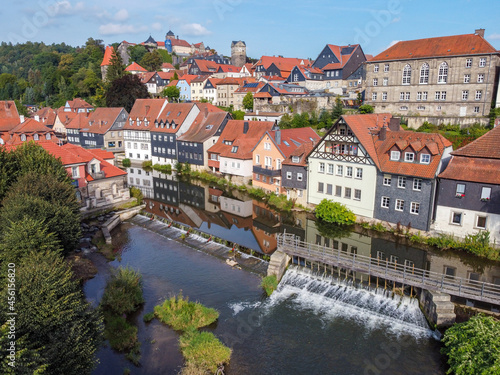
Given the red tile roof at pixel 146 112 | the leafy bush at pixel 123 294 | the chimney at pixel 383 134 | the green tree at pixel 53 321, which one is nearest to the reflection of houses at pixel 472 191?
the chimney at pixel 383 134

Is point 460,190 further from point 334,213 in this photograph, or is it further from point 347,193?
point 334,213

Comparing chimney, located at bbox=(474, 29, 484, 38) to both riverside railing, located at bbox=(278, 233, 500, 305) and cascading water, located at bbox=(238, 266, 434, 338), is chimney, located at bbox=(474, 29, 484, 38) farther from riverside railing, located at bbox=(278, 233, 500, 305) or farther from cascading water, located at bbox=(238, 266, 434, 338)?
cascading water, located at bbox=(238, 266, 434, 338)

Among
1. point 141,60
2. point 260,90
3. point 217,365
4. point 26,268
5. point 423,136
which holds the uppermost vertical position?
point 141,60

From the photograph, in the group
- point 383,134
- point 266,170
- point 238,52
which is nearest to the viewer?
point 383,134

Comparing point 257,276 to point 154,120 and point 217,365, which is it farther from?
point 154,120

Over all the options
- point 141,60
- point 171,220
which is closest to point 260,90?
point 171,220

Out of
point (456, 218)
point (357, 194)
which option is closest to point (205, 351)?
point (357, 194)

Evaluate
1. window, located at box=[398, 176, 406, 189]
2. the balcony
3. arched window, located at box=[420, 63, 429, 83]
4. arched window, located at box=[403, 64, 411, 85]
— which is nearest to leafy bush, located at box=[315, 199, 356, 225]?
window, located at box=[398, 176, 406, 189]
